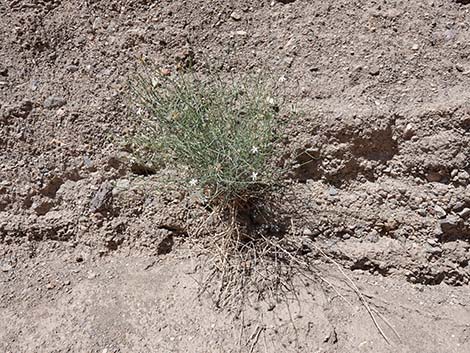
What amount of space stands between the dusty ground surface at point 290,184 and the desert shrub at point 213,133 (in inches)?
4.7

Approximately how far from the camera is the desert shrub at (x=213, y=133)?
235 centimetres

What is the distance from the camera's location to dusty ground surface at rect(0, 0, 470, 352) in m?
2.25

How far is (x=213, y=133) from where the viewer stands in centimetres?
232

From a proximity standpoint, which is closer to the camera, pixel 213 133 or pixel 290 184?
pixel 213 133

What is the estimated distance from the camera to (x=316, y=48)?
267 cm

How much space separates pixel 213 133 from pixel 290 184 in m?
0.44

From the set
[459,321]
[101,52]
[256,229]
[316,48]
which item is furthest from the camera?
[101,52]

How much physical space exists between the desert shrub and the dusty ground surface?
4.7 inches

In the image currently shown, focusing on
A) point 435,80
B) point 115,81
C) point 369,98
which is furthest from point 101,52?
point 435,80

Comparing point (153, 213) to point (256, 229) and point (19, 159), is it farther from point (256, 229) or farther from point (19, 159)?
point (19, 159)

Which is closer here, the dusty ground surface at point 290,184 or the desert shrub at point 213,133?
the dusty ground surface at point 290,184

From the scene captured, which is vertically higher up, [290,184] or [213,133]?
[213,133]

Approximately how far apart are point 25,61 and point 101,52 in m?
0.40

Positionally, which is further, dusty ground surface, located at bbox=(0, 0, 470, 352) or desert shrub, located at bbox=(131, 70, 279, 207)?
desert shrub, located at bbox=(131, 70, 279, 207)
